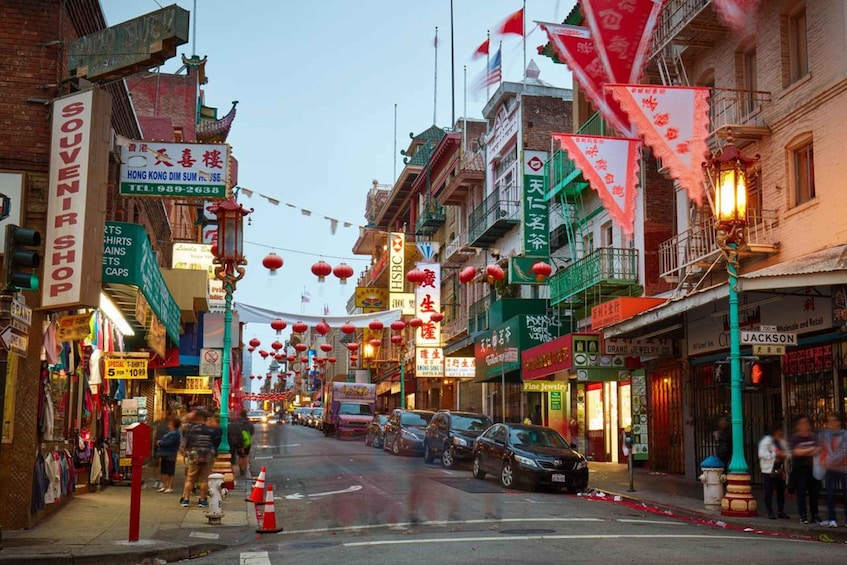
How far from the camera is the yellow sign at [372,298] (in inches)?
1932

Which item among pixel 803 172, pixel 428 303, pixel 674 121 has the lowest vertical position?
pixel 428 303

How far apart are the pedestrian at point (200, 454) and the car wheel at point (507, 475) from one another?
6.80 m

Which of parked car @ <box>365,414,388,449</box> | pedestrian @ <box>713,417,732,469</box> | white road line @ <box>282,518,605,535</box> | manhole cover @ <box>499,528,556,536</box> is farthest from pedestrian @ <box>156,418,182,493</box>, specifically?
parked car @ <box>365,414,388,449</box>

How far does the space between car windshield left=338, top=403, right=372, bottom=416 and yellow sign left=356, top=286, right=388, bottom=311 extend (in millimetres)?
5202

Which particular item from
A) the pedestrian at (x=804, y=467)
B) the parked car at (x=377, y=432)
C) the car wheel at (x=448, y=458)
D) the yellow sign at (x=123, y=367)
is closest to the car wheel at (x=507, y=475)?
the car wheel at (x=448, y=458)

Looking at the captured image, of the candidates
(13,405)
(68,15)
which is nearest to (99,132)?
(68,15)

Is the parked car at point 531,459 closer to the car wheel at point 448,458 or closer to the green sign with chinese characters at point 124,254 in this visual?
the car wheel at point 448,458

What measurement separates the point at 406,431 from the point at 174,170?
1807 centimetres

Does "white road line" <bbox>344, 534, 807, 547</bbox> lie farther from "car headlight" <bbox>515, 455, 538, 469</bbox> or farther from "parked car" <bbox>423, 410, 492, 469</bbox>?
"parked car" <bbox>423, 410, 492, 469</bbox>

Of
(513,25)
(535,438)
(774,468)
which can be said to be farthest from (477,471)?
(513,25)

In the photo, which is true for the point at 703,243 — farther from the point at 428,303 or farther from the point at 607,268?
the point at 428,303

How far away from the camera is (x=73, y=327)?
14.8m

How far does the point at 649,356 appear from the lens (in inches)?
1005

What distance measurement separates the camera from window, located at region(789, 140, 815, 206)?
19469 mm
